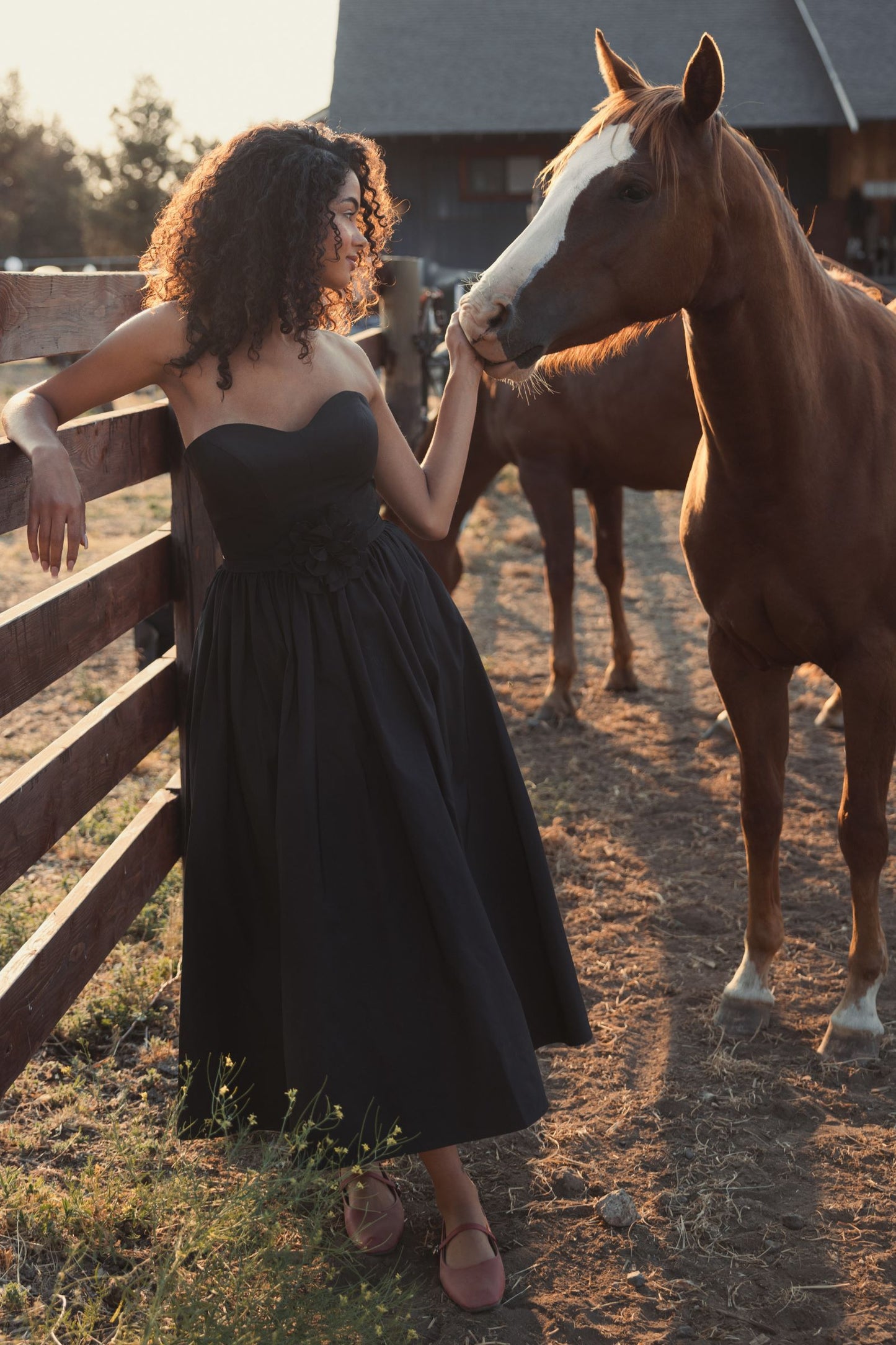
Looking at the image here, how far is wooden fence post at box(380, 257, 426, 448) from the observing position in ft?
15.3

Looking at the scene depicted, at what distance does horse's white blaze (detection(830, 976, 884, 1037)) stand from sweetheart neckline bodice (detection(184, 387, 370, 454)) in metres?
1.97

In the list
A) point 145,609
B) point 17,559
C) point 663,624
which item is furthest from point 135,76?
point 145,609

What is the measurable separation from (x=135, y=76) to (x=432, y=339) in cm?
3630

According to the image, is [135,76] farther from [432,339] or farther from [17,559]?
[432,339]

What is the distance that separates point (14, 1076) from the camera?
79.1 inches

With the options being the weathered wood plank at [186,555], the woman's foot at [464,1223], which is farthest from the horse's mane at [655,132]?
the woman's foot at [464,1223]

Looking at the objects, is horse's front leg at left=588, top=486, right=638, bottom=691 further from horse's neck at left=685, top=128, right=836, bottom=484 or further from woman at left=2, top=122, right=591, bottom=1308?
woman at left=2, top=122, right=591, bottom=1308

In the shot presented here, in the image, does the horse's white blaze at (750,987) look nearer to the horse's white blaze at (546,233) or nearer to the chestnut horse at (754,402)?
the chestnut horse at (754,402)

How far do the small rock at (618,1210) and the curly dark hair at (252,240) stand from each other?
174 centimetres

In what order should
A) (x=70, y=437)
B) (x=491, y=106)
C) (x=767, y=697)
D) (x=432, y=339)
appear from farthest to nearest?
(x=491, y=106), (x=432, y=339), (x=767, y=697), (x=70, y=437)

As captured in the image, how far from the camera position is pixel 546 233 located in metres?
2.25

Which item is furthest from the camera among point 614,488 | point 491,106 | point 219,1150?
point 491,106

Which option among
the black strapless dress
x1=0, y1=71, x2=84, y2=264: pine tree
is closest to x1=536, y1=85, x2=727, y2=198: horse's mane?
the black strapless dress

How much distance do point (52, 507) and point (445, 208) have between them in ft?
63.6
